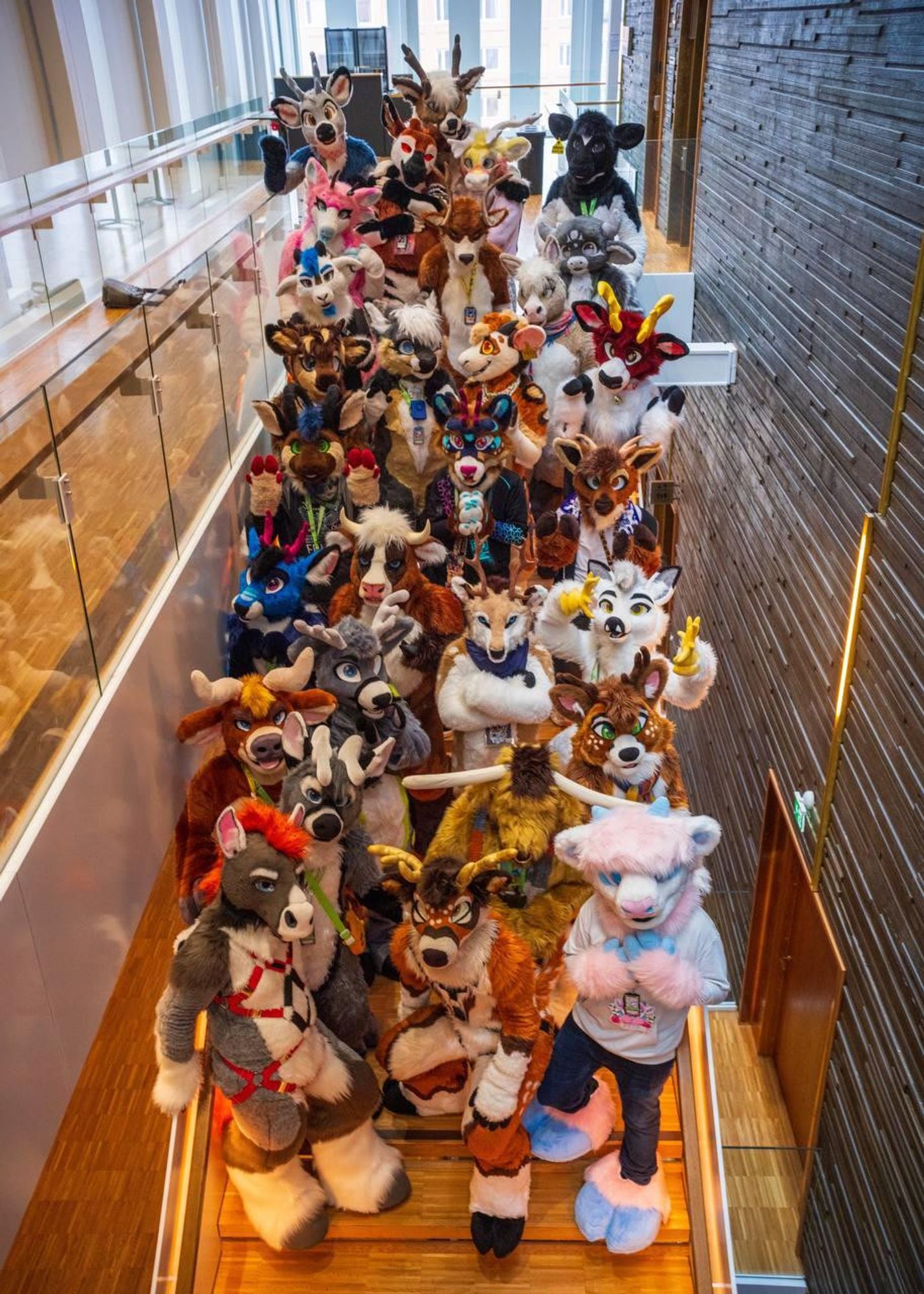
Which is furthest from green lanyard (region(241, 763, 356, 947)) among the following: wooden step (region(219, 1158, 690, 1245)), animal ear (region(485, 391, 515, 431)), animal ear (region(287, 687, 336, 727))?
animal ear (region(485, 391, 515, 431))

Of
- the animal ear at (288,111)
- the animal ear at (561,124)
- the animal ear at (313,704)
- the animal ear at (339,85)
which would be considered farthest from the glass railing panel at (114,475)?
the animal ear at (561,124)

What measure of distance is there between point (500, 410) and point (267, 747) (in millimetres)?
1915

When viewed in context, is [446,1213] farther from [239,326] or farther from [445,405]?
[239,326]

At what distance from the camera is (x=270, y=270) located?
5793 mm

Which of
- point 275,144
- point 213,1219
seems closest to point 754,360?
point 275,144

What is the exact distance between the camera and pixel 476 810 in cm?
326

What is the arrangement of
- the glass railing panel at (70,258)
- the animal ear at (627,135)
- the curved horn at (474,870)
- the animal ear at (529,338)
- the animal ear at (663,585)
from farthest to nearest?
the glass railing panel at (70,258), the animal ear at (627,135), the animal ear at (529,338), the animal ear at (663,585), the curved horn at (474,870)

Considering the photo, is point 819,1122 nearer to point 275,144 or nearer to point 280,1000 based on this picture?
point 280,1000

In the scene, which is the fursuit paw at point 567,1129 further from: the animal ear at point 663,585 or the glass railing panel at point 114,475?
the glass railing panel at point 114,475

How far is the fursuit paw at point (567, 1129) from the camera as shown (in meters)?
3.23

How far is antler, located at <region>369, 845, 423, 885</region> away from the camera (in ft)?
9.41

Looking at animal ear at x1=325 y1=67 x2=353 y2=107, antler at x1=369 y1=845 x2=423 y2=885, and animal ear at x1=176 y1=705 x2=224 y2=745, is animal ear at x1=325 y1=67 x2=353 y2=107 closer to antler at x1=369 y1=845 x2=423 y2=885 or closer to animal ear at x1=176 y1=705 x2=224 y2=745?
animal ear at x1=176 y1=705 x2=224 y2=745

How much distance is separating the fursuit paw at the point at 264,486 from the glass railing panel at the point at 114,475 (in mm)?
489

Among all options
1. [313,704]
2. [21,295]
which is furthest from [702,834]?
[21,295]
